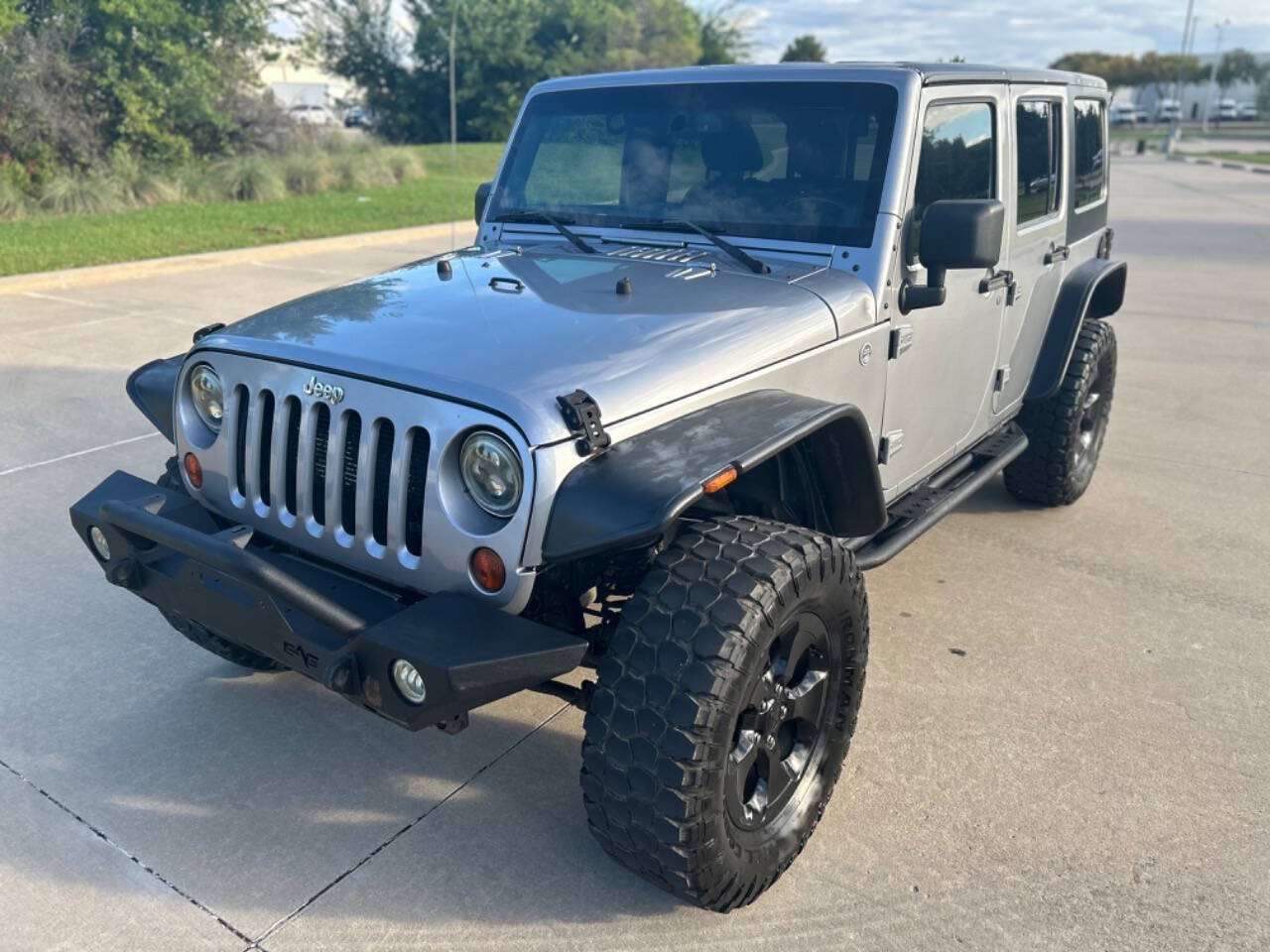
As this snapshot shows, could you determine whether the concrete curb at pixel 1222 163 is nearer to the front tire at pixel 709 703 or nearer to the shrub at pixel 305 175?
the shrub at pixel 305 175

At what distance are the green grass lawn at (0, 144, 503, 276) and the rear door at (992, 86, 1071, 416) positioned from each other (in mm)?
9560

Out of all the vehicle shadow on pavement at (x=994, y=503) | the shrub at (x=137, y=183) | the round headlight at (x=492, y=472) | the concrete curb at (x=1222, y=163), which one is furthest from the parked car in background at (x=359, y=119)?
the round headlight at (x=492, y=472)

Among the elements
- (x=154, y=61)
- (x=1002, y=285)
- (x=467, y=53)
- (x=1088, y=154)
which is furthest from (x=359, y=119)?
(x=1002, y=285)

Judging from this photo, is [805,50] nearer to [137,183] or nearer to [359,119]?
[359,119]

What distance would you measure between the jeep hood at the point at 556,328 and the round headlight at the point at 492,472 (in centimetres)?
8

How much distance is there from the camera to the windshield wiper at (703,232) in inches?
132

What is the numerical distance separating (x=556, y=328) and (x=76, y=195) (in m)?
15.0

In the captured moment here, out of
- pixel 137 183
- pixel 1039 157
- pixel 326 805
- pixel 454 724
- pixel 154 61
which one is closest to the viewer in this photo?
pixel 454 724

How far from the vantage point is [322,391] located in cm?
265

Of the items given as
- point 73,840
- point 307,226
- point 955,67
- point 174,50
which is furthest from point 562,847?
point 174,50

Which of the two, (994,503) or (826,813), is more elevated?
(994,503)

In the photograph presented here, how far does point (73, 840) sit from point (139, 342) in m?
6.09

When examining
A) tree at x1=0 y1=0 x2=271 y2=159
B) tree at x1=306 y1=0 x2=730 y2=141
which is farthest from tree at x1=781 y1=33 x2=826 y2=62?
tree at x1=0 y1=0 x2=271 y2=159

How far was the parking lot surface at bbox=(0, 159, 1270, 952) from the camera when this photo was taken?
263 cm
